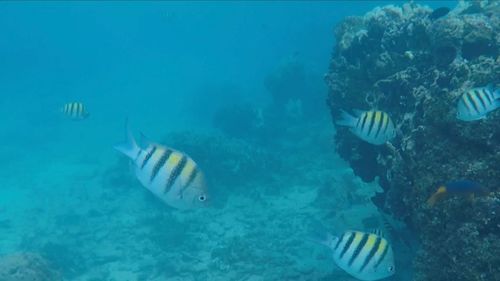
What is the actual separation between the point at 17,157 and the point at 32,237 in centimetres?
1514

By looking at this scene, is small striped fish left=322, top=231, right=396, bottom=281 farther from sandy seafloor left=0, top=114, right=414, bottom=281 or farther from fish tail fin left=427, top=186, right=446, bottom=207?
sandy seafloor left=0, top=114, right=414, bottom=281

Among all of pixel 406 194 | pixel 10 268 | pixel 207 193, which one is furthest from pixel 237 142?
pixel 207 193

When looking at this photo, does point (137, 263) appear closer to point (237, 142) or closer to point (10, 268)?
point (10, 268)

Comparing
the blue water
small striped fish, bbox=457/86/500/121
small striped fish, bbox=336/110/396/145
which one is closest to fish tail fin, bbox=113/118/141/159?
small striped fish, bbox=336/110/396/145

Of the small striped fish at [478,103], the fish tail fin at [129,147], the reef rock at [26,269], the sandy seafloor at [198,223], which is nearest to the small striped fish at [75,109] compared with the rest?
the reef rock at [26,269]

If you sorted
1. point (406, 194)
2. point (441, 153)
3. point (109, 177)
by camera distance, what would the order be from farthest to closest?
point (109, 177) → point (406, 194) → point (441, 153)

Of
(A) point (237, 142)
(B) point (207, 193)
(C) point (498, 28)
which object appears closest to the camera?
(B) point (207, 193)

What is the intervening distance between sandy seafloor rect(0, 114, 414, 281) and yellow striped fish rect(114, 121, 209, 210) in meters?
6.18

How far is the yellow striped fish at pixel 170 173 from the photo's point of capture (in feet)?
11.9

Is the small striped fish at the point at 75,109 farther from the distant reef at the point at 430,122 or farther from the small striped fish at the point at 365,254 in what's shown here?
the small striped fish at the point at 365,254

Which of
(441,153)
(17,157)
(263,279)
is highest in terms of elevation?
(17,157)

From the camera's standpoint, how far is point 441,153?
632 cm

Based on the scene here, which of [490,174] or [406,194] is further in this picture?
[406,194]

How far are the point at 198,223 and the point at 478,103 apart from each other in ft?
33.9
